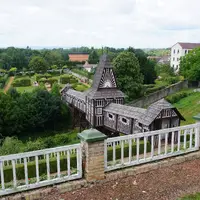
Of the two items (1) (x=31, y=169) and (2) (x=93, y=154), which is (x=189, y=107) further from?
(2) (x=93, y=154)

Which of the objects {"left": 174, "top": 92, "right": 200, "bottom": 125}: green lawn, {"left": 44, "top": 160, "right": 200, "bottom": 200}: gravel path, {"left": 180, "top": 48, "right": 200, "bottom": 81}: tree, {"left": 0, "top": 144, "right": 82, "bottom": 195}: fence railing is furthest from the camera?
{"left": 180, "top": 48, "right": 200, "bottom": 81}: tree

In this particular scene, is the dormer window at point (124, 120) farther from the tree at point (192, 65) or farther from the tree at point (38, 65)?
the tree at point (38, 65)

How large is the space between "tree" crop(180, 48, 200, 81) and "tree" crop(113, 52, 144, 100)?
8.85m

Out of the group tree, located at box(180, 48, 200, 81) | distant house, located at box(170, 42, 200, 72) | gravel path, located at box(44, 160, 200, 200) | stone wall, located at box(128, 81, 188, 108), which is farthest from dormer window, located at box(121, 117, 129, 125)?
distant house, located at box(170, 42, 200, 72)

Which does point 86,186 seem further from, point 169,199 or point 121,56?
point 121,56

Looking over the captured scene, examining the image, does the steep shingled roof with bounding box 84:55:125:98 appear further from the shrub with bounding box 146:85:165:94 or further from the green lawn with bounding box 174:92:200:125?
the shrub with bounding box 146:85:165:94

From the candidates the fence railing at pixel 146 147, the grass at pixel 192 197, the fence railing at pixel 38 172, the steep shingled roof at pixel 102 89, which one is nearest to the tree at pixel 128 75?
the steep shingled roof at pixel 102 89

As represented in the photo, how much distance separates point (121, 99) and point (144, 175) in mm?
16998

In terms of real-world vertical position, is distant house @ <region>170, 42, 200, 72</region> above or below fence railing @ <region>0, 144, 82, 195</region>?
above

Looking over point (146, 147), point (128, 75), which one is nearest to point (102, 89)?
point (128, 75)

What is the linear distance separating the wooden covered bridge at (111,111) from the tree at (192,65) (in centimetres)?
1632

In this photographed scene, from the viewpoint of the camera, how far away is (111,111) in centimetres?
2073

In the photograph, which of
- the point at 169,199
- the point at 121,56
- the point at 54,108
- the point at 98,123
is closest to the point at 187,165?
the point at 169,199

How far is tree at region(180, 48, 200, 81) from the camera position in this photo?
34125mm
